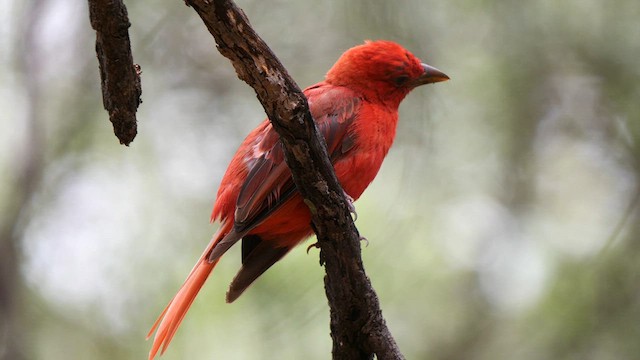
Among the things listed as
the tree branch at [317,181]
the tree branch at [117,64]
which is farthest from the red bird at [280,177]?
the tree branch at [117,64]

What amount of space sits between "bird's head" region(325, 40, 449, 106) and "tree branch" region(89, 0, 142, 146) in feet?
6.42

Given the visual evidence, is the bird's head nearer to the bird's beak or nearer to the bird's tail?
the bird's beak

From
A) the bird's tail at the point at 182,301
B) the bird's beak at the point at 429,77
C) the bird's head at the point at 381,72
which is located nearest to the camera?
the bird's tail at the point at 182,301

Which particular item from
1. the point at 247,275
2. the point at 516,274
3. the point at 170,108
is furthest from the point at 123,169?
the point at 516,274

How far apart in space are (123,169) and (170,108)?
54cm

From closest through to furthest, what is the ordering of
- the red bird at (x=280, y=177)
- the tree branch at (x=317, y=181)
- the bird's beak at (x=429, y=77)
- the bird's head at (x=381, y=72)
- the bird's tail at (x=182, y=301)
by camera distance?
the tree branch at (x=317, y=181) < the red bird at (x=280, y=177) < the bird's tail at (x=182, y=301) < the bird's head at (x=381, y=72) < the bird's beak at (x=429, y=77)

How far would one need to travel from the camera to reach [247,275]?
4.04 metres

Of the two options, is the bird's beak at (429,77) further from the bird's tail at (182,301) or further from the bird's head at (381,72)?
the bird's tail at (182,301)

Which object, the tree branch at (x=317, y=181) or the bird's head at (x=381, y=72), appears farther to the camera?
the bird's head at (x=381, y=72)

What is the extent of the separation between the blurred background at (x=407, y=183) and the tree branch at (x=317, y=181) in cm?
192

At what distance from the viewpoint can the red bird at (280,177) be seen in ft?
12.2

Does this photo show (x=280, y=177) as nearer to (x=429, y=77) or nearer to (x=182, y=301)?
(x=182, y=301)

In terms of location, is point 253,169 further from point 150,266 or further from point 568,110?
point 568,110

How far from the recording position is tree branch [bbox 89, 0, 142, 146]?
243cm
